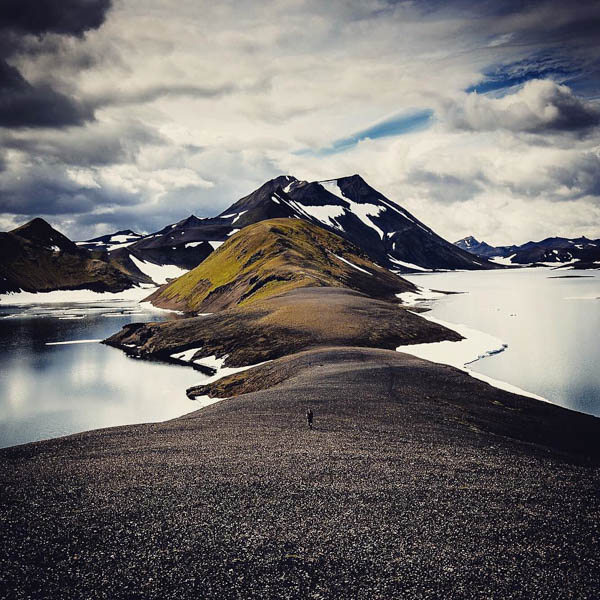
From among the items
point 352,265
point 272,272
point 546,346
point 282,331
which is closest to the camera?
point 546,346

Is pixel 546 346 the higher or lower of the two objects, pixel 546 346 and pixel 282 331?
the lower

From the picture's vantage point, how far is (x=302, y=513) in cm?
1634

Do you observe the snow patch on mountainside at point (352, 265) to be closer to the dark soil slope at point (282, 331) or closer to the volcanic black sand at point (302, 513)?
the dark soil slope at point (282, 331)

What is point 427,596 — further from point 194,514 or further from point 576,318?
point 576,318

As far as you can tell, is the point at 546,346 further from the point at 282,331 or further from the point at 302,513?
the point at 302,513

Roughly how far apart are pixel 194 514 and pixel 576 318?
3972 inches

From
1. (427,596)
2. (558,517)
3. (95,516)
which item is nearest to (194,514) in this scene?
(95,516)

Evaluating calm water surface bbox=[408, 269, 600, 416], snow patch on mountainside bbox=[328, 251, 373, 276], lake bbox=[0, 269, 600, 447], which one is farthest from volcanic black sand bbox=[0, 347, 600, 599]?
snow patch on mountainside bbox=[328, 251, 373, 276]

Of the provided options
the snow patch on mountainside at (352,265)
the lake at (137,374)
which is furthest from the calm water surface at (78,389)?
the snow patch on mountainside at (352,265)

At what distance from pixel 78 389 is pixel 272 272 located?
75.1 m

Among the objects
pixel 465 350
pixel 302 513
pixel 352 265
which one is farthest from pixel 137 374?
pixel 352 265

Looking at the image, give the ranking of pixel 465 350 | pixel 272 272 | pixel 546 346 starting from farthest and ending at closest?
pixel 272 272
pixel 546 346
pixel 465 350

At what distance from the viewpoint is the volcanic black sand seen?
509 inches

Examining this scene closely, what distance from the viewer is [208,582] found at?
42.0 ft
